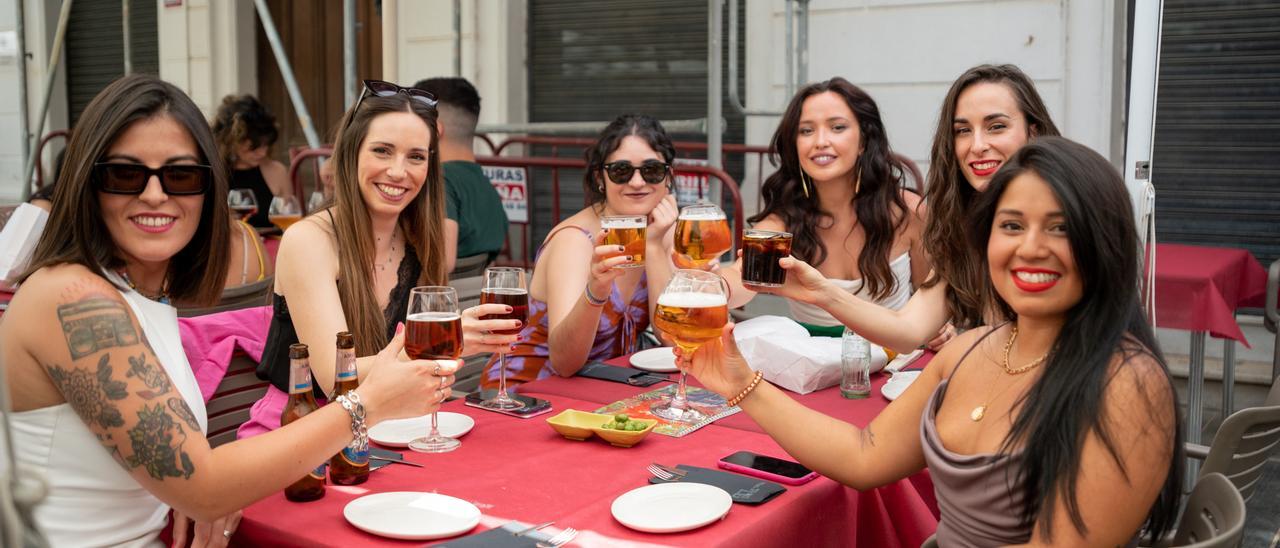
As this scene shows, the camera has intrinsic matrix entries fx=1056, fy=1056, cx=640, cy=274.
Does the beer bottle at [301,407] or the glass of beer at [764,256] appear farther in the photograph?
the glass of beer at [764,256]

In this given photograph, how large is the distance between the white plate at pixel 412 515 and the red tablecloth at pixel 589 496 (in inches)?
0.8

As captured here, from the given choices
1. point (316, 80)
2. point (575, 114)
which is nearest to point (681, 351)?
point (575, 114)

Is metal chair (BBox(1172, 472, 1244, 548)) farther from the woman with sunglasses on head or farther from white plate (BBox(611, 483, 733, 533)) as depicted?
the woman with sunglasses on head

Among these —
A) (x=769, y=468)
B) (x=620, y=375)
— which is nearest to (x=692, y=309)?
(x=769, y=468)

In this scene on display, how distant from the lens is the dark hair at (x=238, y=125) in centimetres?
625

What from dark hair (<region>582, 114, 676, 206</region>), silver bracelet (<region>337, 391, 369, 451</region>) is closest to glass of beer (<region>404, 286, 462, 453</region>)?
silver bracelet (<region>337, 391, 369, 451</region>)

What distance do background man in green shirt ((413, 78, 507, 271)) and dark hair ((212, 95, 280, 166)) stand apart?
4.82ft

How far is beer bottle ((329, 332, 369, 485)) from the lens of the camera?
6.18ft

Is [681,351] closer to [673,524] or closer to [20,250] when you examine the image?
[673,524]

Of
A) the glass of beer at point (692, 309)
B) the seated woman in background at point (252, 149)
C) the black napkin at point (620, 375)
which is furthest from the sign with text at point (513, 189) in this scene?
the glass of beer at point (692, 309)

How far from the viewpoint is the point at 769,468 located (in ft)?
6.63

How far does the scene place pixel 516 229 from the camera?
7.30 metres

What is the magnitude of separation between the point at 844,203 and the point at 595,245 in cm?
106

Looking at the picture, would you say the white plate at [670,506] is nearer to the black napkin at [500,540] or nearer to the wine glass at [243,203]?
the black napkin at [500,540]
